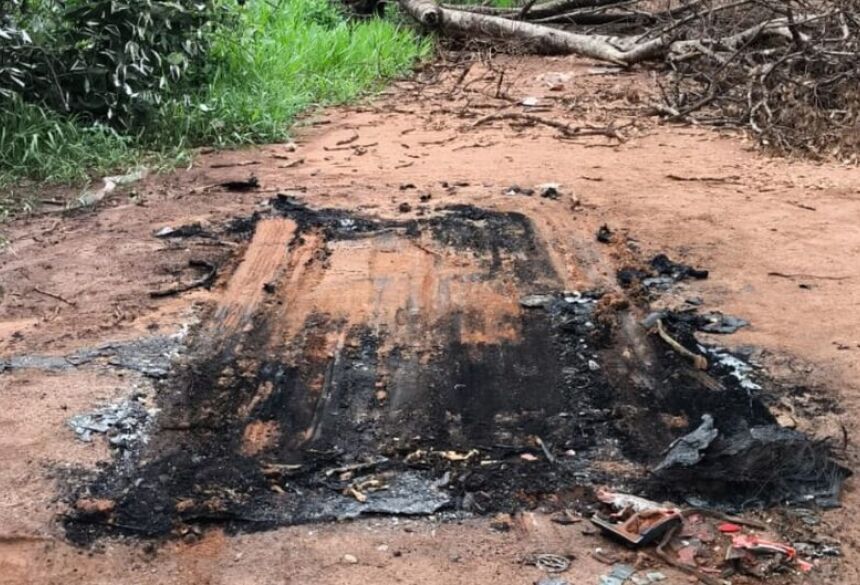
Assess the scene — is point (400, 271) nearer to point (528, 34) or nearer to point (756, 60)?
point (756, 60)

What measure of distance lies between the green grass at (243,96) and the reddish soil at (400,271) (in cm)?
39

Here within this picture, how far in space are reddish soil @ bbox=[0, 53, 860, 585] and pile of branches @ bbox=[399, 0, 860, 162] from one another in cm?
46

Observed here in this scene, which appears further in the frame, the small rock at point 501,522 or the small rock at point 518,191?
the small rock at point 518,191

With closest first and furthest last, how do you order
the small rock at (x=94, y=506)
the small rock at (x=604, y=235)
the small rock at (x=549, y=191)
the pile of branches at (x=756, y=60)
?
1. the small rock at (x=94, y=506)
2. the small rock at (x=604, y=235)
3. the small rock at (x=549, y=191)
4. the pile of branches at (x=756, y=60)

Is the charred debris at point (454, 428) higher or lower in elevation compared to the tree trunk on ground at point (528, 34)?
lower

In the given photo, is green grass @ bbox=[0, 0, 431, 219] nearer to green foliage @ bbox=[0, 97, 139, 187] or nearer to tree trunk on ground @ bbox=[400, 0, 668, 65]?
green foliage @ bbox=[0, 97, 139, 187]

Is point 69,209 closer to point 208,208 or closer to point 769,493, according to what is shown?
point 208,208

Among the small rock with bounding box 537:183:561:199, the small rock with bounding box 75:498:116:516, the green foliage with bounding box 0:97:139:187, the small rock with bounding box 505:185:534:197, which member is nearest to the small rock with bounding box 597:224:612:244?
the small rock with bounding box 537:183:561:199

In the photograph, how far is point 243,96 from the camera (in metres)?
7.84

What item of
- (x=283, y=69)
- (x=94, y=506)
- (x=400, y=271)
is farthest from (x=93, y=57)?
(x=94, y=506)

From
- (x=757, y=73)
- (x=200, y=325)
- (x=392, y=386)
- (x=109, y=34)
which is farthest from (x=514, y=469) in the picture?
(x=757, y=73)

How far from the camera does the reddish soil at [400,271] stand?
2.62 meters

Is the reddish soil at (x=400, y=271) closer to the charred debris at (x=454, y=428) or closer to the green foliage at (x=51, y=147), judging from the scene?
the charred debris at (x=454, y=428)

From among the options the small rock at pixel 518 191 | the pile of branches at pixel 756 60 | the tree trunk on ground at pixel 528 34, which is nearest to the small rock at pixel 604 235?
the small rock at pixel 518 191
